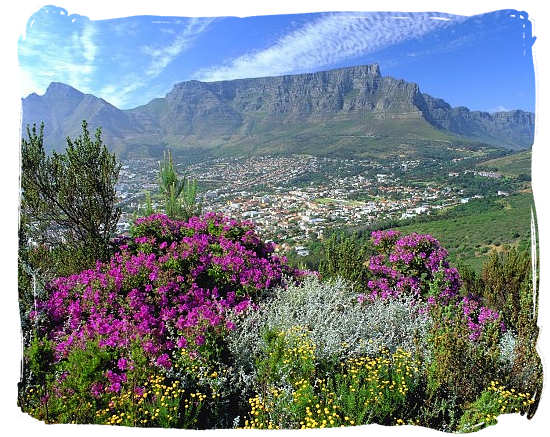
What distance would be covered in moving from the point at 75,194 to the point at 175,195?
6.90ft

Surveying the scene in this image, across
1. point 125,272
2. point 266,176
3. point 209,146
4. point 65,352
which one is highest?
point 209,146

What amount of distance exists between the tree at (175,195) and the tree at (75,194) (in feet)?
5.40

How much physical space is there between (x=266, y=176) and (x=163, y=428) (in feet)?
21.2

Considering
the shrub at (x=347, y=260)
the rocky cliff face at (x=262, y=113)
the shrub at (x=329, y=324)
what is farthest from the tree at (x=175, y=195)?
the shrub at (x=329, y=324)

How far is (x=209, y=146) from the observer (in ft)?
40.4

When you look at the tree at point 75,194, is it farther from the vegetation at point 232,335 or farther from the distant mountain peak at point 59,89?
the distant mountain peak at point 59,89

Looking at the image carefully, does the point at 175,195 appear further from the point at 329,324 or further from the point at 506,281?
the point at 506,281

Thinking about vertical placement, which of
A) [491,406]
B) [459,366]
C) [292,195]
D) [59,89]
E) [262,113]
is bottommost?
[491,406]

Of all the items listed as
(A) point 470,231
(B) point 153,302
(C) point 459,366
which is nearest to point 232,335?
(B) point 153,302

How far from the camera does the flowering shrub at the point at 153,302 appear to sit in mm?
2980

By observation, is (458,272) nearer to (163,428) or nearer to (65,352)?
(163,428)

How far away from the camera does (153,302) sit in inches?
140

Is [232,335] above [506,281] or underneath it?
underneath

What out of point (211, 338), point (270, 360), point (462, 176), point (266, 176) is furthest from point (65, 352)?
point (462, 176)
